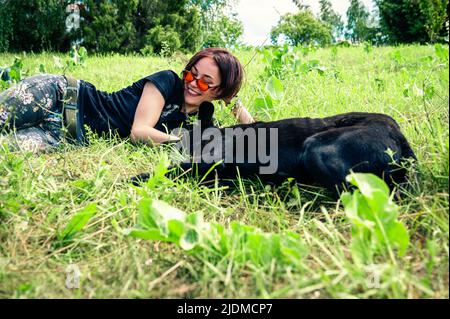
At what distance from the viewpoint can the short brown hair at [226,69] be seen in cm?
272

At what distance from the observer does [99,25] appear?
12617 millimetres

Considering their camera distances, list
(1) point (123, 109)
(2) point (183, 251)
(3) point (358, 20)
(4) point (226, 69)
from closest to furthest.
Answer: (2) point (183, 251), (4) point (226, 69), (1) point (123, 109), (3) point (358, 20)

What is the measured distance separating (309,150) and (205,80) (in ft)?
3.75

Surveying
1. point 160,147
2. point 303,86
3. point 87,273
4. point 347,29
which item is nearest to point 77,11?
point 303,86

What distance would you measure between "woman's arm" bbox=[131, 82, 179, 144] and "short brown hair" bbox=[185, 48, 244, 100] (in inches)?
13.4

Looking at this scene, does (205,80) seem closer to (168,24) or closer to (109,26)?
(109,26)

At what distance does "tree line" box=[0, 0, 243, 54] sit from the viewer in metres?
12.6

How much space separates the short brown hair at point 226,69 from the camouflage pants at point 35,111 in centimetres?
94

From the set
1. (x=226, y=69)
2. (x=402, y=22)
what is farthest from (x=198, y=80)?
(x=402, y=22)

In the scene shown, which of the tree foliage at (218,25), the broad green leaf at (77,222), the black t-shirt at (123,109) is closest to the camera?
the broad green leaf at (77,222)

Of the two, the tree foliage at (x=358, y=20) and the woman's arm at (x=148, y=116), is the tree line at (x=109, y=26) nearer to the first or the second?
the woman's arm at (x=148, y=116)

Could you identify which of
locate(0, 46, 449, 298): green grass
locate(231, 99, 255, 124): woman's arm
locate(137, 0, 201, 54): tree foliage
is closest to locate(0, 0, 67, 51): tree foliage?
locate(137, 0, 201, 54): tree foliage

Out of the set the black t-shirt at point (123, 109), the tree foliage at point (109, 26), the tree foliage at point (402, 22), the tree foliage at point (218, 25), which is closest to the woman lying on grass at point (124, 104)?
the black t-shirt at point (123, 109)
